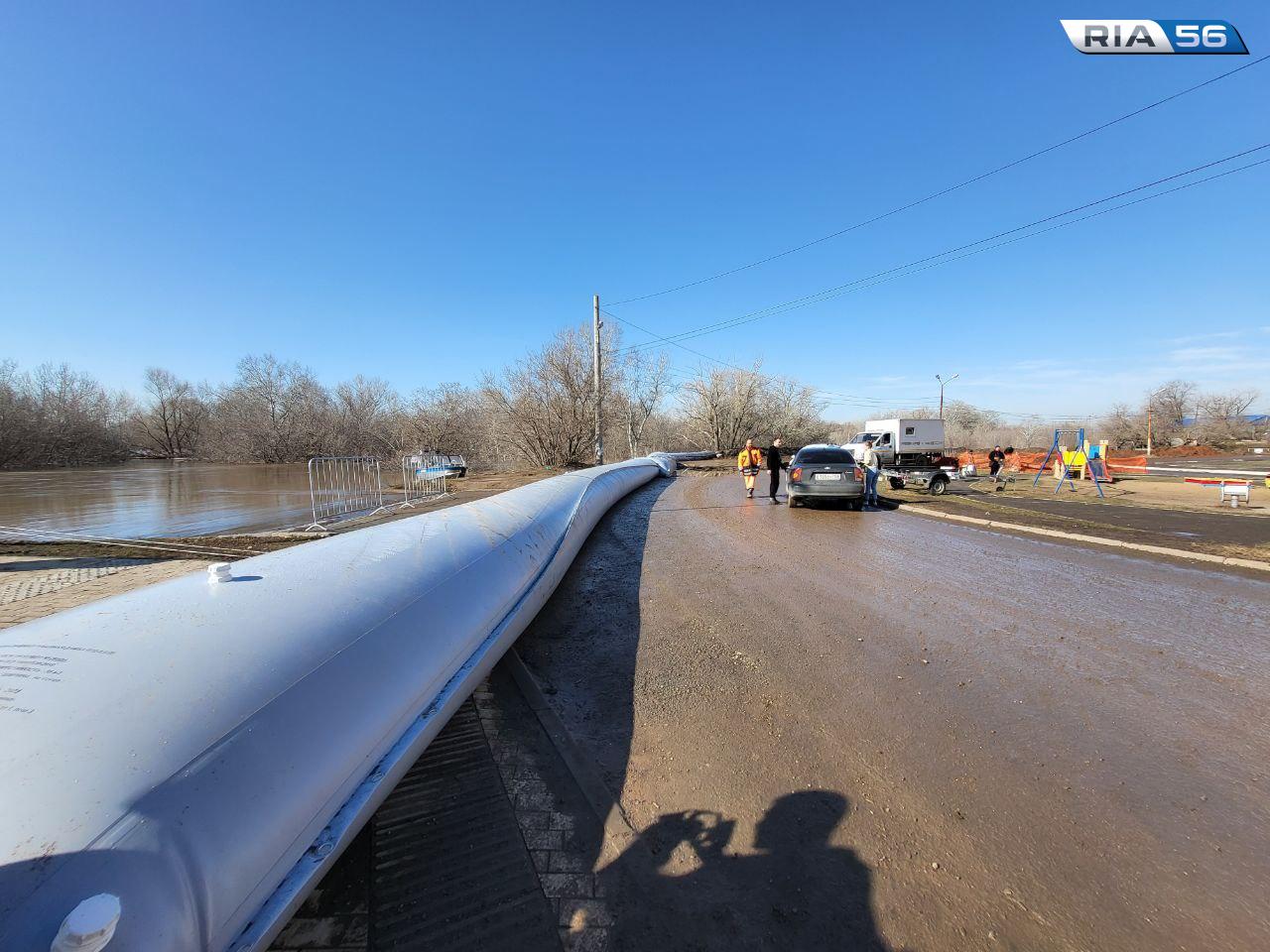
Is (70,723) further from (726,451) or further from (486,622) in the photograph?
(726,451)

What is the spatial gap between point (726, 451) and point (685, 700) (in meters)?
45.0

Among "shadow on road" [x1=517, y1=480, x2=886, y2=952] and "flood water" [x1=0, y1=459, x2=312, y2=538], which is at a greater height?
"flood water" [x1=0, y1=459, x2=312, y2=538]

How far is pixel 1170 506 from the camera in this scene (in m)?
12.7

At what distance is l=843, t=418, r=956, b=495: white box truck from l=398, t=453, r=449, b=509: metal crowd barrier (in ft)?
49.4

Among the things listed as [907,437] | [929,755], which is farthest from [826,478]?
[907,437]

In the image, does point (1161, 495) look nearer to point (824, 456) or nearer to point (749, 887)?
point (824, 456)

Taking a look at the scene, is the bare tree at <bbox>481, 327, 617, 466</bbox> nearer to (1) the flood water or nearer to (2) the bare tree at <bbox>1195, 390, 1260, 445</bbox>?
(1) the flood water

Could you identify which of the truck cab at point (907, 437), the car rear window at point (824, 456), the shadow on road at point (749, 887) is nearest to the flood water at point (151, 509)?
the car rear window at point (824, 456)

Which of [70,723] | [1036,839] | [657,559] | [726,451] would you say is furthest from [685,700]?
[726,451]

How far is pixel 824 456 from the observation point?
12.8 m

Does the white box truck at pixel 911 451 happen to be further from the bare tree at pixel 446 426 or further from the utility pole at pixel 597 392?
the bare tree at pixel 446 426

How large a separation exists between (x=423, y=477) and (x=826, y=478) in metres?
15.2

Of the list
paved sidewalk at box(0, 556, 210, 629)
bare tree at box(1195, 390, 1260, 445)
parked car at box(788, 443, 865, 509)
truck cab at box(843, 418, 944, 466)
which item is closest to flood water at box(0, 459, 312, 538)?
paved sidewalk at box(0, 556, 210, 629)

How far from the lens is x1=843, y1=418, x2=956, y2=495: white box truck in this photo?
58.9 ft
